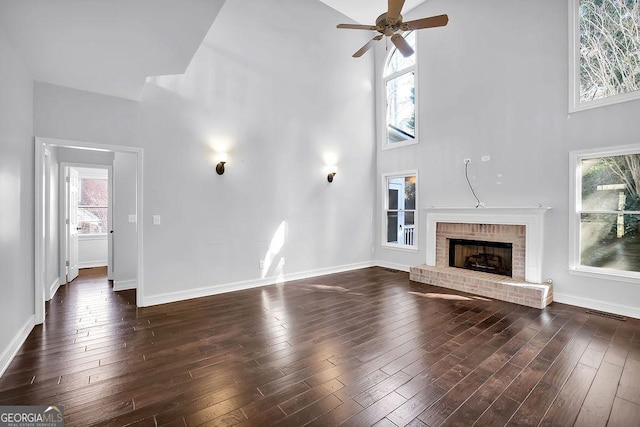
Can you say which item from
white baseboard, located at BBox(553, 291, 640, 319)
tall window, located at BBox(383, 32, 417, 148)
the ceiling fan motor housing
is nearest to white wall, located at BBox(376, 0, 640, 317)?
white baseboard, located at BBox(553, 291, 640, 319)

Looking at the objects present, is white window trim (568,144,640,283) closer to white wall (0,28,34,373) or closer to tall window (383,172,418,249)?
tall window (383,172,418,249)

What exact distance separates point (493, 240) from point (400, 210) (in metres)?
1.96

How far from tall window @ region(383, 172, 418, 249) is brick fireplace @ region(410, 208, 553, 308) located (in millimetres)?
599

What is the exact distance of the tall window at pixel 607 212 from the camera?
3561mm

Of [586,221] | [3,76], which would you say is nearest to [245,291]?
[3,76]

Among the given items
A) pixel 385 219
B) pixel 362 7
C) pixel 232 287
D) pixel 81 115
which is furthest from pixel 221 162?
pixel 362 7

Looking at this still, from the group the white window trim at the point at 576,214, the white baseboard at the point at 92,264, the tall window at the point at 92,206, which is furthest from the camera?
the tall window at the point at 92,206

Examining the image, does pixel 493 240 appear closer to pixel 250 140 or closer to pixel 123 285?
pixel 250 140

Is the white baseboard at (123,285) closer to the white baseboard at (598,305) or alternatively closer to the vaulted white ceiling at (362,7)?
the vaulted white ceiling at (362,7)

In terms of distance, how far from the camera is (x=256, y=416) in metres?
1.84

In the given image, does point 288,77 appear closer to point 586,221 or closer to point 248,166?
point 248,166

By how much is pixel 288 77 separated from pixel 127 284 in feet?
14.7

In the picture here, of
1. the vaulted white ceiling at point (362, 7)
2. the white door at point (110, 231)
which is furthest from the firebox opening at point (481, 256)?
the white door at point (110, 231)

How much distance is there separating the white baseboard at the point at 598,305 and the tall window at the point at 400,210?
7.75ft
